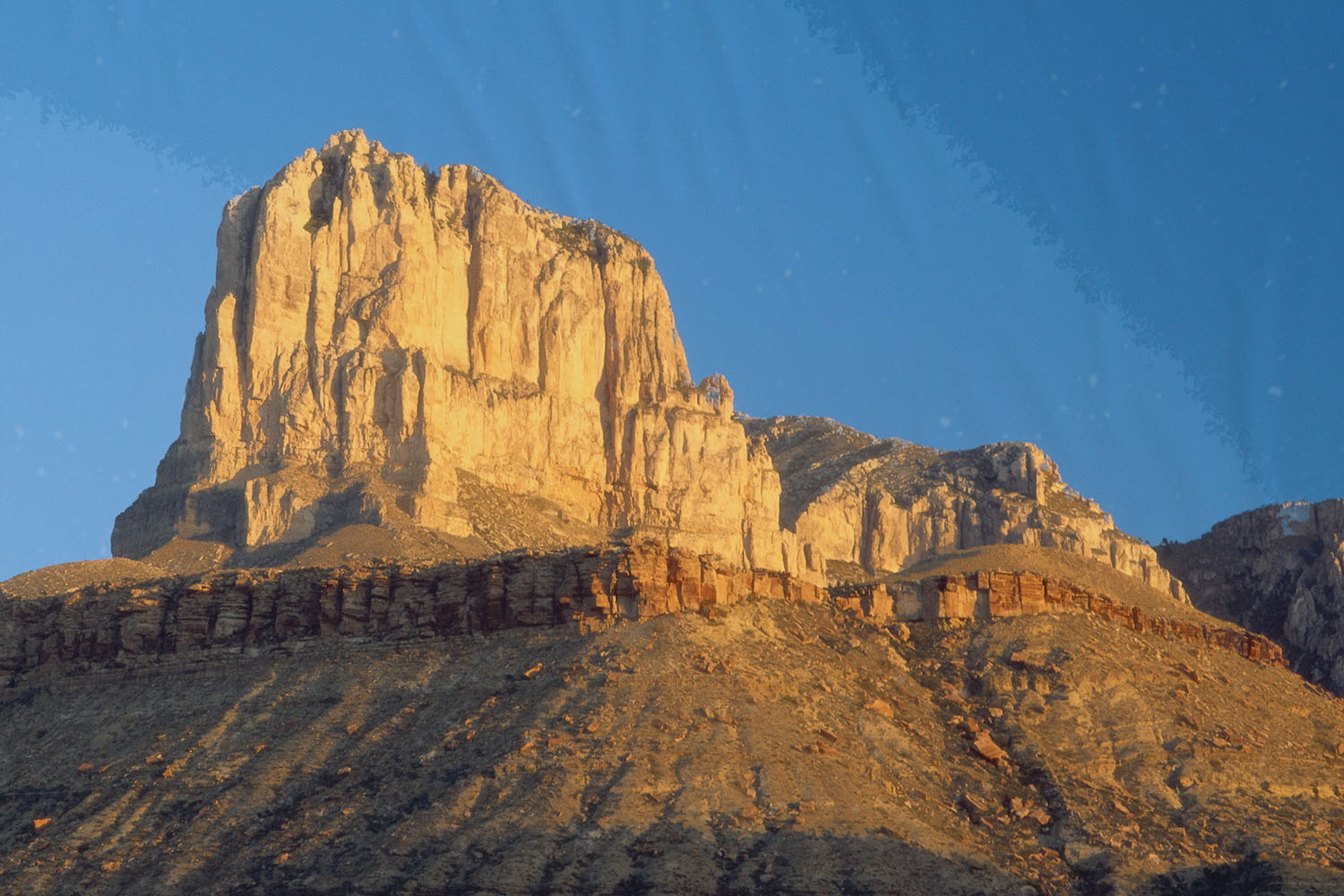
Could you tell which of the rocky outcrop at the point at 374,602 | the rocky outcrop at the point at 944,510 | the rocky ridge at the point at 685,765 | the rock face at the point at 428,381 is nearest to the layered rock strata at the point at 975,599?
the rocky ridge at the point at 685,765

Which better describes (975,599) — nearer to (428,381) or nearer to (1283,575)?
(428,381)

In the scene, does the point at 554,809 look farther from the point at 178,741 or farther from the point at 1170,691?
the point at 1170,691

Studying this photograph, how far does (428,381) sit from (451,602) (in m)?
73.1

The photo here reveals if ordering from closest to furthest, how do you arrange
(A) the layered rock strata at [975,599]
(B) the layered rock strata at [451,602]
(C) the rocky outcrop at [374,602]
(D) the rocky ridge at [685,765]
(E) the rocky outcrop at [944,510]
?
(D) the rocky ridge at [685,765], (C) the rocky outcrop at [374,602], (B) the layered rock strata at [451,602], (A) the layered rock strata at [975,599], (E) the rocky outcrop at [944,510]

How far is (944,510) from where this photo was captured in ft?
591

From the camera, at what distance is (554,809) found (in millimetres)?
51906

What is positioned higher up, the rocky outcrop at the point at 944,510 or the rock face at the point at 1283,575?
the rocky outcrop at the point at 944,510

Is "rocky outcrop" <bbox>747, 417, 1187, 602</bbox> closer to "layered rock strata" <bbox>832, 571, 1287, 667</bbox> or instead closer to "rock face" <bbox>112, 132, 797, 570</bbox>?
"rock face" <bbox>112, 132, 797, 570</bbox>

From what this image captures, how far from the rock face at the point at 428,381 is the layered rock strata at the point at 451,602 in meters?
46.1

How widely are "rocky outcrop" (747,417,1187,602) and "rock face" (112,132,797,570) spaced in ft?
40.0

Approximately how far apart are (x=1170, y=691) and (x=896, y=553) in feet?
351

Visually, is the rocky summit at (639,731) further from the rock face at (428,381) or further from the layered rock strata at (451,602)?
the rock face at (428,381)

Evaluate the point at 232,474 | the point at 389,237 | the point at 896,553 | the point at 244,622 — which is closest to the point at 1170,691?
the point at 244,622

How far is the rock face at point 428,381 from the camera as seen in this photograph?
434ft
